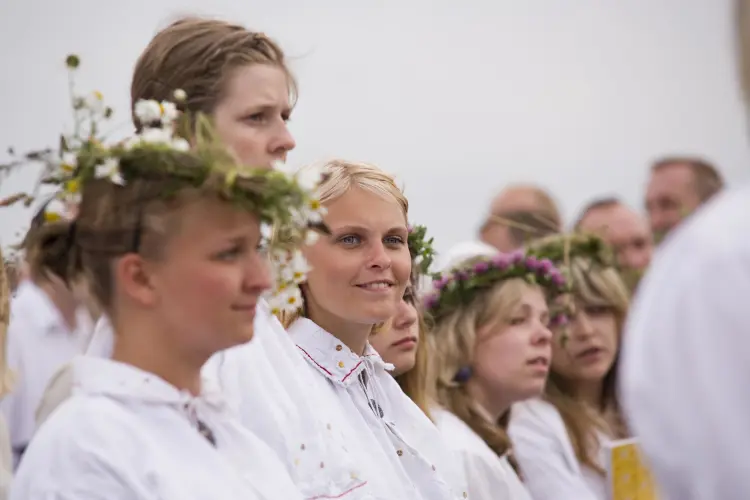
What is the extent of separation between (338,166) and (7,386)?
3.64 feet

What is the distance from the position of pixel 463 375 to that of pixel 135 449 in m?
2.88

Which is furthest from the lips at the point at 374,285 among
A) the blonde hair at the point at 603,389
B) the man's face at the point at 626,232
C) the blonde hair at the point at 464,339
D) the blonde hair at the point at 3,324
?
the man's face at the point at 626,232

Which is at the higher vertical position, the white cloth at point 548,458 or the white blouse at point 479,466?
the white blouse at point 479,466

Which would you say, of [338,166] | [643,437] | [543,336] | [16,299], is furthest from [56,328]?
[643,437]

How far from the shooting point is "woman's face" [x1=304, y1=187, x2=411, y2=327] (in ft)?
11.4

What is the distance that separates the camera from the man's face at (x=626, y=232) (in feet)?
25.1

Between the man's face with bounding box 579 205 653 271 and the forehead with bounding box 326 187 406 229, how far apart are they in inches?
161

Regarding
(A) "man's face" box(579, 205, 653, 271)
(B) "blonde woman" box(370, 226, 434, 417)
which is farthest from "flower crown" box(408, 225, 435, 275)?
(A) "man's face" box(579, 205, 653, 271)

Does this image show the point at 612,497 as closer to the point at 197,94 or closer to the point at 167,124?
the point at 197,94

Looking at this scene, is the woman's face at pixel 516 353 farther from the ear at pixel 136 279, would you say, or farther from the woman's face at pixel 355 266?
the ear at pixel 136 279

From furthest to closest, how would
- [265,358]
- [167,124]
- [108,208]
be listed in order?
[265,358], [167,124], [108,208]

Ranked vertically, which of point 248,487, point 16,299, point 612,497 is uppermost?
point 248,487

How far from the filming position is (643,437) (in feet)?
5.10

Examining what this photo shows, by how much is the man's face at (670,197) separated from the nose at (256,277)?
5334mm
